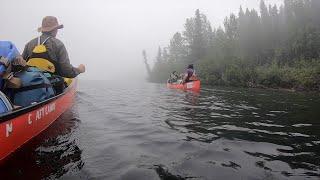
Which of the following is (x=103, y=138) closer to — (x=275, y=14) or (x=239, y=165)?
(x=239, y=165)

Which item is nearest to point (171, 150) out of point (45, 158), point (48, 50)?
point (45, 158)

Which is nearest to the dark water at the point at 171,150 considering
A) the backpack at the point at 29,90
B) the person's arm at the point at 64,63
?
the backpack at the point at 29,90

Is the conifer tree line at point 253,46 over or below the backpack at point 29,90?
over

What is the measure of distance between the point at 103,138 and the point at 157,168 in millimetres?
2180

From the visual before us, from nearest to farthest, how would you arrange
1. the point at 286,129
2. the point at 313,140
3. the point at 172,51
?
the point at 313,140 → the point at 286,129 → the point at 172,51

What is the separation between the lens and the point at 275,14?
259 feet

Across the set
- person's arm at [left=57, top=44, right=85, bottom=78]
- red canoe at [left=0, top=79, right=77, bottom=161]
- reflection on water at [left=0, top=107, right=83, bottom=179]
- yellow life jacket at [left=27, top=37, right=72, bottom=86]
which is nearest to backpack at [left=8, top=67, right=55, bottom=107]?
red canoe at [left=0, top=79, right=77, bottom=161]

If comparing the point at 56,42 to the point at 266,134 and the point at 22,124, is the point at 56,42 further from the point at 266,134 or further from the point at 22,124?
the point at 266,134

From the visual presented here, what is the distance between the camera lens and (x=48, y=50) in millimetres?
8195

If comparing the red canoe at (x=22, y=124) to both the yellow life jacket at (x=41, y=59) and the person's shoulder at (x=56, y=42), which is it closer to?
the yellow life jacket at (x=41, y=59)

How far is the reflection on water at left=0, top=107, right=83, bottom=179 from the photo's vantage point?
14.3 feet

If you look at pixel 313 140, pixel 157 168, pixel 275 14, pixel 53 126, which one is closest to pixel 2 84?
pixel 53 126

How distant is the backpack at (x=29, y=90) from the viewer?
20.8ft

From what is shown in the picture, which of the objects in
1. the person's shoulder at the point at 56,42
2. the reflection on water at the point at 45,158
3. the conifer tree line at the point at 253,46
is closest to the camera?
the reflection on water at the point at 45,158
